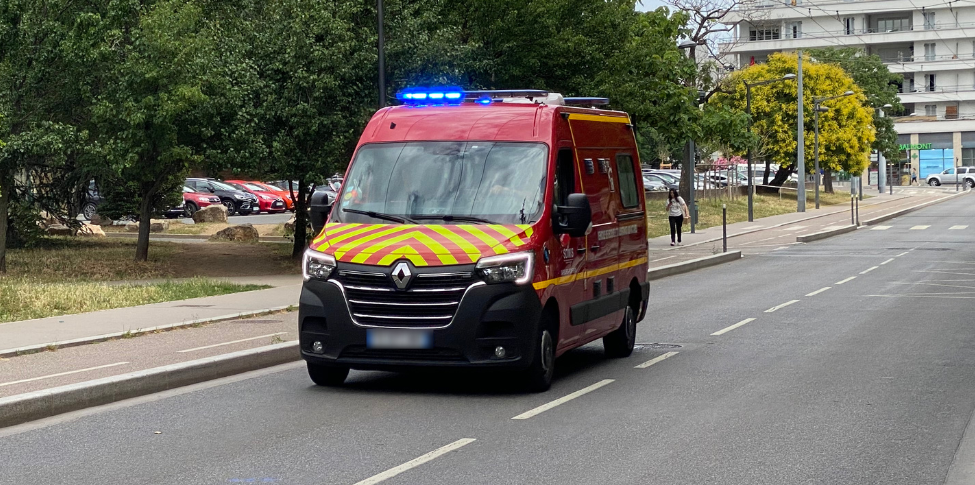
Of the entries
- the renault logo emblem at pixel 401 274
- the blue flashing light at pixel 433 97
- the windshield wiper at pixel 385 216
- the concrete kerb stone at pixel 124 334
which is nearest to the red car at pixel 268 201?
the concrete kerb stone at pixel 124 334

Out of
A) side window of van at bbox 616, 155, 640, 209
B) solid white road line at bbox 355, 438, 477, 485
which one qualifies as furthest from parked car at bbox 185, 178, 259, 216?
solid white road line at bbox 355, 438, 477, 485

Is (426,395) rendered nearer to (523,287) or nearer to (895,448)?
(523,287)

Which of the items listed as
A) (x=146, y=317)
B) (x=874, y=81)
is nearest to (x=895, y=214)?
(x=874, y=81)

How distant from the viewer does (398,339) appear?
9.84m

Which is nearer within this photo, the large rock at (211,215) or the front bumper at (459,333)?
the front bumper at (459,333)

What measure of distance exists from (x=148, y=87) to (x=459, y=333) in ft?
52.1

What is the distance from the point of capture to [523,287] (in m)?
9.85

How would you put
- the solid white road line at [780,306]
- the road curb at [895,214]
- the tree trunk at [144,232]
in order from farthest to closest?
the road curb at [895,214]
the tree trunk at [144,232]
the solid white road line at [780,306]

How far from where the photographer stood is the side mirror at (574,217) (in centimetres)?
1029

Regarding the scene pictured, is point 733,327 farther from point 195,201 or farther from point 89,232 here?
point 195,201

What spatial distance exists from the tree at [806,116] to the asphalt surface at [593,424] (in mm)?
55342

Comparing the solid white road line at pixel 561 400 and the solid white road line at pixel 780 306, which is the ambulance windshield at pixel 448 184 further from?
the solid white road line at pixel 780 306

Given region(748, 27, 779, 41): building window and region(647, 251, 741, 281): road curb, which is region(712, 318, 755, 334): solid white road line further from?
region(748, 27, 779, 41): building window

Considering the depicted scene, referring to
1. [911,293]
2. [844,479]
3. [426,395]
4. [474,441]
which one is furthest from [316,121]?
[844,479]
